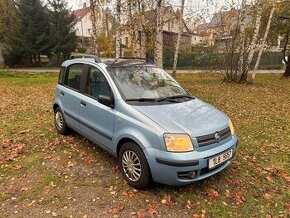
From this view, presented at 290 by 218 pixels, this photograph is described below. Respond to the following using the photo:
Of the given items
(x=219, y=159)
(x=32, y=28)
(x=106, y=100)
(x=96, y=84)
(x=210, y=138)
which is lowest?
(x=219, y=159)

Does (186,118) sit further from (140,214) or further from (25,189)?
(25,189)

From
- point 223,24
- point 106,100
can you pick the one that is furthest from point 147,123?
point 223,24

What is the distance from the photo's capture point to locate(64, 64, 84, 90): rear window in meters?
5.13

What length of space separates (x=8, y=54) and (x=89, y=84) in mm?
30771

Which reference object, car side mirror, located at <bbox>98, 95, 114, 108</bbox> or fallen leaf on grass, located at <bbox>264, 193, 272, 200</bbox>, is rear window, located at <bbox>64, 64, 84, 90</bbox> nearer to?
car side mirror, located at <bbox>98, 95, 114, 108</bbox>

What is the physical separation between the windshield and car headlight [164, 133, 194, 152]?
984mm

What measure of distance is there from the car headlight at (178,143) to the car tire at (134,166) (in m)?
0.42

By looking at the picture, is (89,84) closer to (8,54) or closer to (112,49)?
(112,49)

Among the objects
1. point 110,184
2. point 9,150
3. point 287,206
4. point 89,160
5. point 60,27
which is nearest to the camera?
point 287,206

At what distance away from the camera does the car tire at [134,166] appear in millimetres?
3631

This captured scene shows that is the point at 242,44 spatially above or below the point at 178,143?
above

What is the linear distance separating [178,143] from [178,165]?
274 millimetres

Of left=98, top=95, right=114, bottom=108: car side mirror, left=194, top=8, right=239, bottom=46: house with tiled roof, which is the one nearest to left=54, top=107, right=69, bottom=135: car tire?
left=98, top=95, right=114, bottom=108: car side mirror

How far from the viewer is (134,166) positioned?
150 inches
